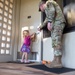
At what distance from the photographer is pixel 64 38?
249 cm

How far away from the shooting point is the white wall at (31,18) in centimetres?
364

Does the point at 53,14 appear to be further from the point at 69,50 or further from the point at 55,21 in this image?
the point at 69,50

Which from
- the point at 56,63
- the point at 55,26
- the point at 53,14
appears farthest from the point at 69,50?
the point at 53,14

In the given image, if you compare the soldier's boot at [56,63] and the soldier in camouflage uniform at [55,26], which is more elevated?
the soldier in camouflage uniform at [55,26]

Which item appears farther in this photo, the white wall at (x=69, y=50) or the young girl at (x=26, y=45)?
the young girl at (x=26, y=45)

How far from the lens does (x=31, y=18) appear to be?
12.7 feet

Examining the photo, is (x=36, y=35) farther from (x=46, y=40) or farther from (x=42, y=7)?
(x=42, y=7)

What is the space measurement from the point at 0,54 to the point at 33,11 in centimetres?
131

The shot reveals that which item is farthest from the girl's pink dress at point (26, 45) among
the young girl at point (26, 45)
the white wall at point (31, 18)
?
the white wall at point (31, 18)

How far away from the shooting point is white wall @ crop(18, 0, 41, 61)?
12.0 feet

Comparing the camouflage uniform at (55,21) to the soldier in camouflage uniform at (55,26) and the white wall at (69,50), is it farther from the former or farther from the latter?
the white wall at (69,50)

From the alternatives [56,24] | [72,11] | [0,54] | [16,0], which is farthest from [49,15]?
[16,0]

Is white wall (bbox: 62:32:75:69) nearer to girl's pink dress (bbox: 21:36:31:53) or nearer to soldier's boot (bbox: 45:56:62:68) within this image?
soldier's boot (bbox: 45:56:62:68)

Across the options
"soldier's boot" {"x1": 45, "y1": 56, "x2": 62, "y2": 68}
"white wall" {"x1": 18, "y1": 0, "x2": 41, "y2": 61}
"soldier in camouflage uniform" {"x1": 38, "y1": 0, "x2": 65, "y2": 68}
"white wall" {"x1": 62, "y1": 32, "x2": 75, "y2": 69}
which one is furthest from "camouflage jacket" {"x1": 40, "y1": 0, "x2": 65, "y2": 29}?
"white wall" {"x1": 18, "y1": 0, "x2": 41, "y2": 61}
